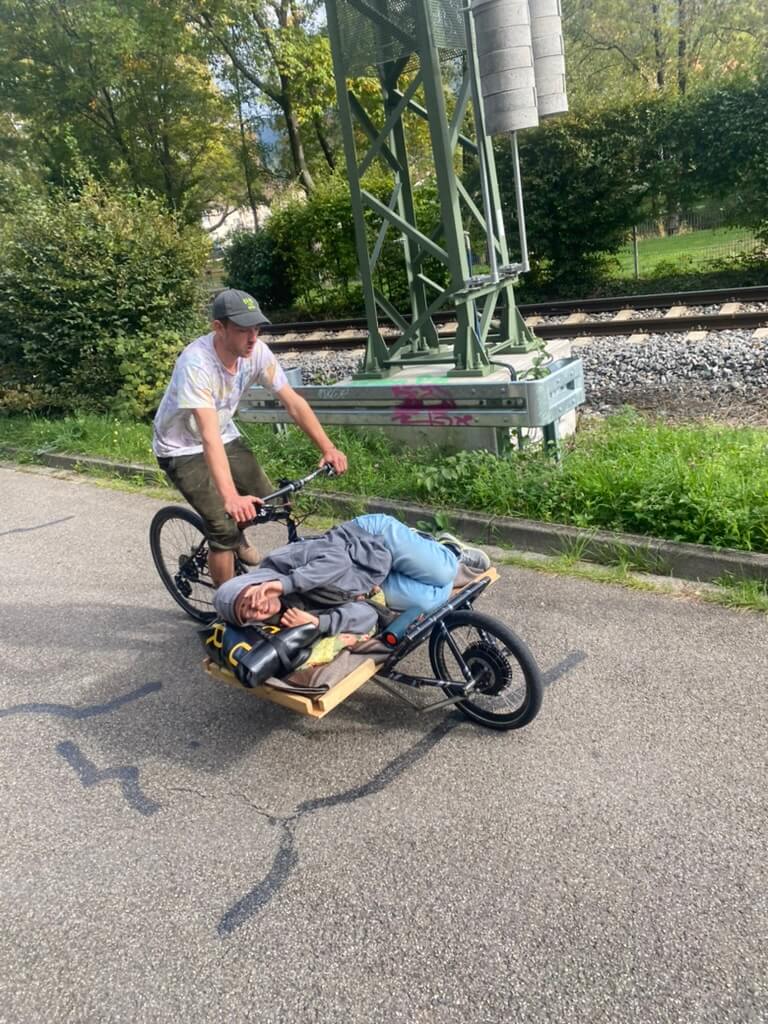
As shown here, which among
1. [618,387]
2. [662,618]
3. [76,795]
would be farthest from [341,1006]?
[618,387]

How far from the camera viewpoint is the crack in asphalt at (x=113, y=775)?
3.26 meters

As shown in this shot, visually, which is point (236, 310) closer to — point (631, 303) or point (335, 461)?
point (335, 461)

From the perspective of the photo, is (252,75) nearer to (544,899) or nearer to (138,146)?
(138,146)

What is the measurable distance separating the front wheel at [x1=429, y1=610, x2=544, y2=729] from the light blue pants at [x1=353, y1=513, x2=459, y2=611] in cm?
14

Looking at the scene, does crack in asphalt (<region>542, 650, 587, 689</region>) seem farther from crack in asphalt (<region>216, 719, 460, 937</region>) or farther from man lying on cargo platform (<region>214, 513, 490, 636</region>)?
man lying on cargo platform (<region>214, 513, 490, 636</region>)

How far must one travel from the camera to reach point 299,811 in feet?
10.2

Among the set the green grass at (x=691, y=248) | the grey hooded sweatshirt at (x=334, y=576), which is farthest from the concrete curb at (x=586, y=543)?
the green grass at (x=691, y=248)

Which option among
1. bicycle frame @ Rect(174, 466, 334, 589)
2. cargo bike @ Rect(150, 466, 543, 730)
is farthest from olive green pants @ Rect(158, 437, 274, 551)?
cargo bike @ Rect(150, 466, 543, 730)

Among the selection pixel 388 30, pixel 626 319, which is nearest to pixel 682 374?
pixel 626 319

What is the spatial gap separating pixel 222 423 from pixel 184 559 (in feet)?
3.79

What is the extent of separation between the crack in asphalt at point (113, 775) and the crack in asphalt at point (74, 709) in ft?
0.78

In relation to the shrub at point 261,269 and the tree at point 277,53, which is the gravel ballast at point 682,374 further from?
the tree at point 277,53

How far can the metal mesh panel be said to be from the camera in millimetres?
5938

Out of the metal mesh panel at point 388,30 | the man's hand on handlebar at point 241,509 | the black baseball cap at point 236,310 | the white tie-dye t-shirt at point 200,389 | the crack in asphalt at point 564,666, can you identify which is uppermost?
the metal mesh panel at point 388,30
